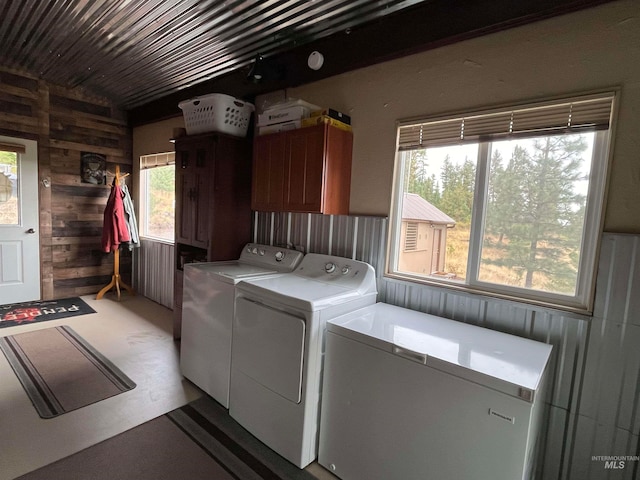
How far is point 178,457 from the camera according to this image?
1.78 m

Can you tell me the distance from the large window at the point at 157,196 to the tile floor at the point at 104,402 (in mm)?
1294

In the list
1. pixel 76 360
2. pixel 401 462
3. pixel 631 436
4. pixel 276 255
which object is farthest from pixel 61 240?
pixel 631 436

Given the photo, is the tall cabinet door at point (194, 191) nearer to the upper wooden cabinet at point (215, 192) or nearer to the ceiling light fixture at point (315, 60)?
the upper wooden cabinet at point (215, 192)

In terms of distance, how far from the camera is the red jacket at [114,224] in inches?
165

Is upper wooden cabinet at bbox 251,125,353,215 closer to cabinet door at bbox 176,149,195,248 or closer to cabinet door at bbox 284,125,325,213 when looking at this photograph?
cabinet door at bbox 284,125,325,213

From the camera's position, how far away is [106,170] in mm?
4500

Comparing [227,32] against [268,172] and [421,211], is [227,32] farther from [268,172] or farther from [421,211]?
[421,211]

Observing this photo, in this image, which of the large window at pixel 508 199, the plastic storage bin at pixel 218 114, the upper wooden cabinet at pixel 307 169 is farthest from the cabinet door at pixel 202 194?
the large window at pixel 508 199

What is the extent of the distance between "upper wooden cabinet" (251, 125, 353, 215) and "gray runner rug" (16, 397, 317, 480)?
1482mm

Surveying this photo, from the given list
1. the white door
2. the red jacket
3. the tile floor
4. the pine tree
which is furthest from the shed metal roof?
the white door

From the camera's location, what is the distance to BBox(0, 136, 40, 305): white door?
3787 mm

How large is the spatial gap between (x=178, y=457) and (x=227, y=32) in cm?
270

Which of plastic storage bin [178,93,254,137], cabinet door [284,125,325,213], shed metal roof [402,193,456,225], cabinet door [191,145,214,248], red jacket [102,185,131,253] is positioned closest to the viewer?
shed metal roof [402,193,456,225]

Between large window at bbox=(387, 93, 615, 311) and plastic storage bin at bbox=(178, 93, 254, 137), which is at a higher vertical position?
plastic storage bin at bbox=(178, 93, 254, 137)
